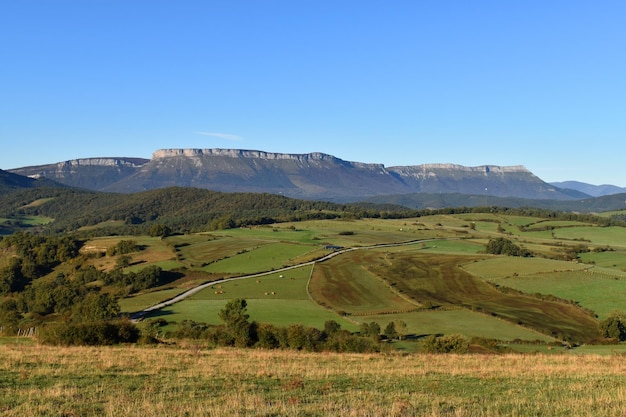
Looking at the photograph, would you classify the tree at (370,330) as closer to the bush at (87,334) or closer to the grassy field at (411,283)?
the grassy field at (411,283)

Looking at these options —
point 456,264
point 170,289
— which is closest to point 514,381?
point 170,289

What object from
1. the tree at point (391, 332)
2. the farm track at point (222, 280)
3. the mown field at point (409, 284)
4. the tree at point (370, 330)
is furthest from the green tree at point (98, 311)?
the tree at point (391, 332)

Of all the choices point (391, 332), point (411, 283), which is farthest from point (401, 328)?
point (411, 283)

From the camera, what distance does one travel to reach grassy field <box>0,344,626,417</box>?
15.0 m

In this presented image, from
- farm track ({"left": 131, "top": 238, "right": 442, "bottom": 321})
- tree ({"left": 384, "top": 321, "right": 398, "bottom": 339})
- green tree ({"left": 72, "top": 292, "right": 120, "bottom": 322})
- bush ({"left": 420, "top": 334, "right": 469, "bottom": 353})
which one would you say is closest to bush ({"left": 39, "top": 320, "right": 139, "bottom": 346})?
bush ({"left": 420, "top": 334, "right": 469, "bottom": 353})

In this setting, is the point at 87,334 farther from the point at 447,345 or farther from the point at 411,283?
the point at 411,283

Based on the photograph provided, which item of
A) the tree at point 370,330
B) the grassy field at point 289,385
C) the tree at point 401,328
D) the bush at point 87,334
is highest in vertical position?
the grassy field at point 289,385

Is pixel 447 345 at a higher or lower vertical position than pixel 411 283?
Result: higher

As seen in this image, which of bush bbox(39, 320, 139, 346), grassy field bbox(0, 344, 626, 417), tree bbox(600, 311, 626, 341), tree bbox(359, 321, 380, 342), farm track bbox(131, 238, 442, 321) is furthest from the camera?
farm track bbox(131, 238, 442, 321)

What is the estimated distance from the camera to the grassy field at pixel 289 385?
14977 millimetres

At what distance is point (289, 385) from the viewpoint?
20.4 metres

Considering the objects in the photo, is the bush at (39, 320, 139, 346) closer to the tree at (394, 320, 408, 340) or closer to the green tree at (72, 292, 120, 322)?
the green tree at (72, 292, 120, 322)

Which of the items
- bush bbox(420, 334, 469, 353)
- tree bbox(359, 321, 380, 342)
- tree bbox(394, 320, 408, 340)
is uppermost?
bush bbox(420, 334, 469, 353)

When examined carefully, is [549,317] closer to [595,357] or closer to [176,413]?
[595,357]
